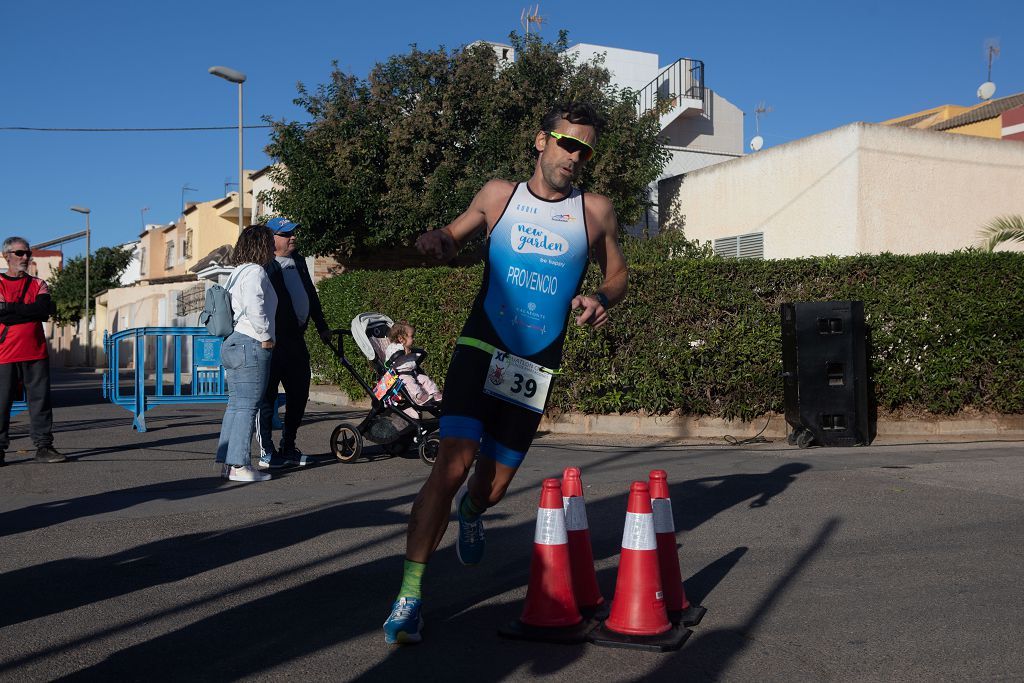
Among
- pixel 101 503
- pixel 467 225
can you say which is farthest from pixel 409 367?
pixel 467 225

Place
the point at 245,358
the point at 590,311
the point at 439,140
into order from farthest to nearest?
the point at 439,140 < the point at 245,358 < the point at 590,311

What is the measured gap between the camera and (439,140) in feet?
76.2

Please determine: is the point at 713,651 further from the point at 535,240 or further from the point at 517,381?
the point at 535,240

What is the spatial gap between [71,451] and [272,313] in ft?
11.6

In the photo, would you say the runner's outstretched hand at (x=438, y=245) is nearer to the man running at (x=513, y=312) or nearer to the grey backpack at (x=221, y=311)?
the man running at (x=513, y=312)

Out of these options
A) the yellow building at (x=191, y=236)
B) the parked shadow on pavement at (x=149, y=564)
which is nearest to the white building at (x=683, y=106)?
the yellow building at (x=191, y=236)

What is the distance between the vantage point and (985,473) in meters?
8.09

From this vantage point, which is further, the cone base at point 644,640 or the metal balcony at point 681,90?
the metal balcony at point 681,90

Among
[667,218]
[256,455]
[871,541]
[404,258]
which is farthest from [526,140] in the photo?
[871,541]

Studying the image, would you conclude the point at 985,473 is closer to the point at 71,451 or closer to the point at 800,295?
the point at 800,295

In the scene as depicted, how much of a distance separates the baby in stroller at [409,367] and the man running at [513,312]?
457 centimetres

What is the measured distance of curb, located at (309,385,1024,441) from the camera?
37.3 ft

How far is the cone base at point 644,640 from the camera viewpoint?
3701 millimetres

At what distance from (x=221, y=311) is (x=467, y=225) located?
14.3 ft
